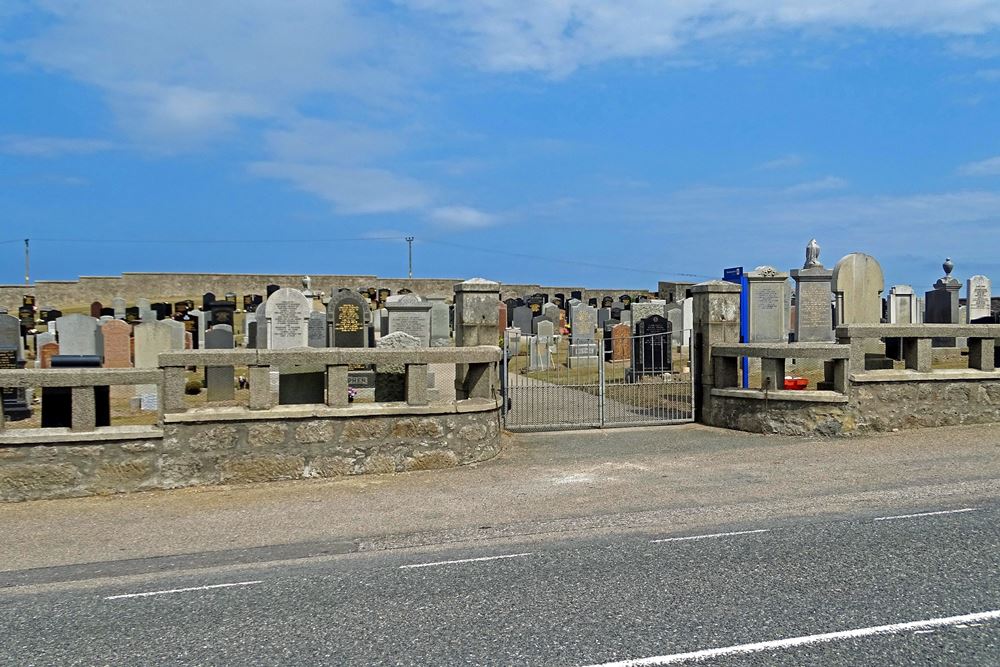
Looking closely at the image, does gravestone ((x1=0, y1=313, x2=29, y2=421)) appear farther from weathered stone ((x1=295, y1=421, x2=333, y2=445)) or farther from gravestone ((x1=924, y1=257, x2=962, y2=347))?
gravestone ((x1=924, y1=257, x2=962, y2=347))

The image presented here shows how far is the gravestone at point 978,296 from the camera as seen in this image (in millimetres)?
25578

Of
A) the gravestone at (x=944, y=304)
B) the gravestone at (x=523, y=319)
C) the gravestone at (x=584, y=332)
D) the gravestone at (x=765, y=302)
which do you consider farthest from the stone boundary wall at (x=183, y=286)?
the gravestone at (x=765, y=302)

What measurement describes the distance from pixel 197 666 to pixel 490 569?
2.15 metres

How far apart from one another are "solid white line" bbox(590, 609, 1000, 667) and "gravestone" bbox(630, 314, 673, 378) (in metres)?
13.6

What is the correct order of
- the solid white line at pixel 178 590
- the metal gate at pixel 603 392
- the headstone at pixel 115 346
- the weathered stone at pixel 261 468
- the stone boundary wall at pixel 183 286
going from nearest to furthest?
the solid white line at pixel 178 590 < the weathered stone at pixel 261 468 < the metal gate at pixel 603 392 < the headstone at pixel 115 346 < the stone boundary wall at pixel 183 286

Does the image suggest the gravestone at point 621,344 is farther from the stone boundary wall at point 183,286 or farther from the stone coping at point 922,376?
the stone boundary wall at point 183,286

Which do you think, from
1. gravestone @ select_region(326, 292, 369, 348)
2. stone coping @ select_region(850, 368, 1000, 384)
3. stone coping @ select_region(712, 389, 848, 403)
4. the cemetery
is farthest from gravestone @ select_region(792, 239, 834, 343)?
gravestone @ select_region(326, 292, 369, 348)

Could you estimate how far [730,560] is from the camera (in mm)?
5531

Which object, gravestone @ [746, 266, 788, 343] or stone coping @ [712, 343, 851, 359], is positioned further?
gravestone @ [746, 266, 788, 343]

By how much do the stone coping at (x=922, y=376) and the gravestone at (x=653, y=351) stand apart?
6791 mm

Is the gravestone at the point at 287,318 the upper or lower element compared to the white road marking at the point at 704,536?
upper

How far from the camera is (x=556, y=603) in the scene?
15.5 feet

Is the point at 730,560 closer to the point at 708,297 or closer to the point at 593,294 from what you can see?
the point at 708,297

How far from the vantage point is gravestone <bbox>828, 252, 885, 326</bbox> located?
17.2 m
